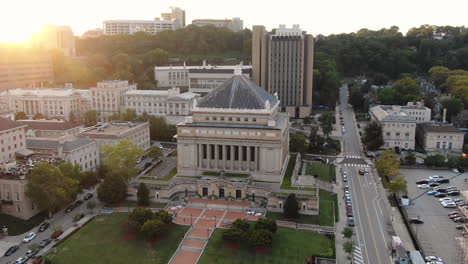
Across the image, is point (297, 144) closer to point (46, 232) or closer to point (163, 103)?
point (163, 103)

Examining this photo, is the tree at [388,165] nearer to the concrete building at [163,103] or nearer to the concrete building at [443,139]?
the concrete building at [443,139]

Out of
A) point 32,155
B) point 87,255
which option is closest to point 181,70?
point 32,155

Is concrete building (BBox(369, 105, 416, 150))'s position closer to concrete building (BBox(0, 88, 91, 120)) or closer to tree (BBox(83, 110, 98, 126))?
tree (BBox(83, 110, 98, 126))

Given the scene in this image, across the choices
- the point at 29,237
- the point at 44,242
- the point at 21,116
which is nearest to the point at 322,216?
the point at 44,242

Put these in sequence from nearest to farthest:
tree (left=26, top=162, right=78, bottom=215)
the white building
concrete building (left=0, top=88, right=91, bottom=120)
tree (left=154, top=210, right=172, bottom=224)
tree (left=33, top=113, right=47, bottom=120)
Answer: tree (left=154, top=210, right=172, bottom=224) < tree (left=26, top=162, right=78, bottom=215) < the white building < tree (left=33, top=113, right=47, bottom=120) < concrete building (left=0, top=88, right=91, bottom=120)

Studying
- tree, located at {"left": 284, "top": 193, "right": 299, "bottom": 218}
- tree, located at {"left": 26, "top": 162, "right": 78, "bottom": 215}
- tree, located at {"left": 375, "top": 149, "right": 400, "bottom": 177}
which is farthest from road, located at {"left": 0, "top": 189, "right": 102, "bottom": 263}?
tree, located at {"left": 375, "top": 149, "right": 400, "bottom": 177}

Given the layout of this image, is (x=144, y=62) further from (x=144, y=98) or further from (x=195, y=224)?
(x=195, y=224)
